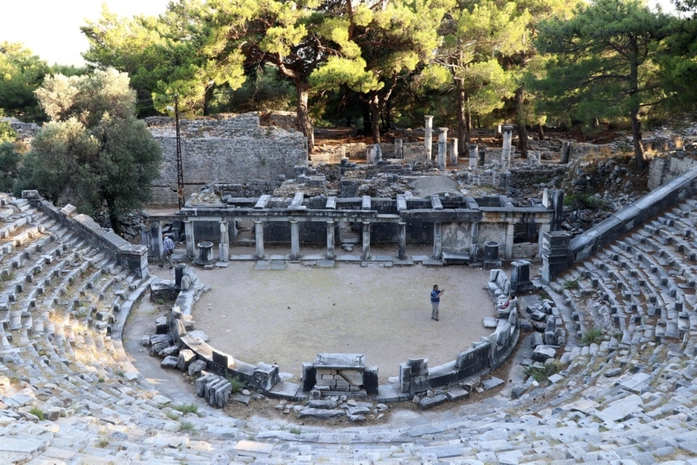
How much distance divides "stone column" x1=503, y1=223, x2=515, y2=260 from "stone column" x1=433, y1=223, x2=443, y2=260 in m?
2.35

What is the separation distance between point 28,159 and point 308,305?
13794mm

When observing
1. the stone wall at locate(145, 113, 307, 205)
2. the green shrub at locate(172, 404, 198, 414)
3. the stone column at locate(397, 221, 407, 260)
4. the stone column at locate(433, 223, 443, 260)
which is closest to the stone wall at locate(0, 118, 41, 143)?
the stone wall at locate(145, 113, 307, 205)

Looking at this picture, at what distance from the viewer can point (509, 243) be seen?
950 inches

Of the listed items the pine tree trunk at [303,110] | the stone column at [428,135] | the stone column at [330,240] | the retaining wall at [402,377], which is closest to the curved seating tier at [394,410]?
the retaining wall at [402,377]

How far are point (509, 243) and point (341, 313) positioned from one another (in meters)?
7.82

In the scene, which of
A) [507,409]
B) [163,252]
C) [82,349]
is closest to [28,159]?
[163,252]

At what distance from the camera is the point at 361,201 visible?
25766 mm

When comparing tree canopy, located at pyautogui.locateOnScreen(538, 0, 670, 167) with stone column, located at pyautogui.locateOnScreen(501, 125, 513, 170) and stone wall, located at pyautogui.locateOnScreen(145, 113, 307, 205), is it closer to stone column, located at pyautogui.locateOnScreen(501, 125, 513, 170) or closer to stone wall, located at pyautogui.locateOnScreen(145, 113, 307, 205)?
stone column, located at pyautogui.locateOnScreen(501, 125, 513, 170)

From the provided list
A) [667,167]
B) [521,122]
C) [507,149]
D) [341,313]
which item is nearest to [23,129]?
[341,313]

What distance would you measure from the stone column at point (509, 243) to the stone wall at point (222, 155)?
13.0m

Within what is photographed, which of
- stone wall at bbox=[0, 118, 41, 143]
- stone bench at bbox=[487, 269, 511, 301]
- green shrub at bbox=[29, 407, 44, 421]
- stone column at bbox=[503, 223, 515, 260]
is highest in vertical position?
stone wall at bbox=[0, 118, 41, 143]

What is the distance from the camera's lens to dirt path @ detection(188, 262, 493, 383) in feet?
57.0

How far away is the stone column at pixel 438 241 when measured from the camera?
79.4ft

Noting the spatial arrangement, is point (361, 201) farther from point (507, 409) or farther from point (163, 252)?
point (507, 409)
